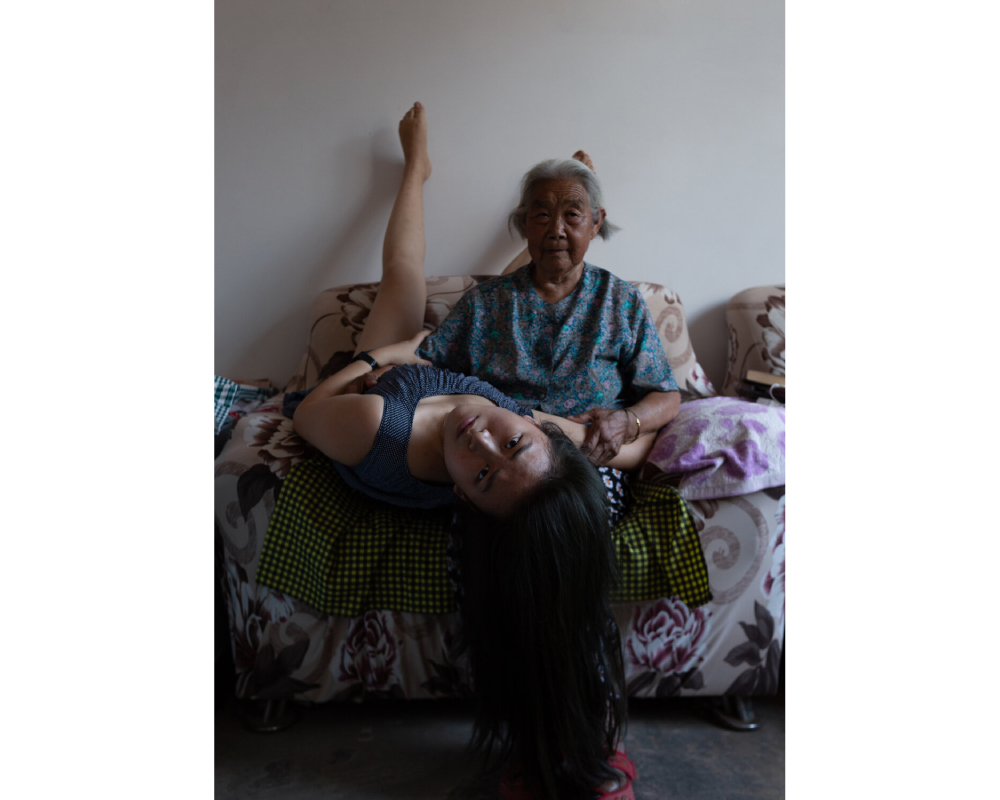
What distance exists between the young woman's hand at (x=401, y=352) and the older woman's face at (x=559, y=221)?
451 mm

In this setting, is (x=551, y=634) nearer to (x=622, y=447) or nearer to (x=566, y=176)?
(x=622, y=447)

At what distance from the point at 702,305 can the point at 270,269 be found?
1.67 m

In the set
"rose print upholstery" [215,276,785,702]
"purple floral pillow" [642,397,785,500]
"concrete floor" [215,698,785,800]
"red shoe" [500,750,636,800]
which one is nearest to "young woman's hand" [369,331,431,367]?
"rose print upholstery" [215,276,785,702]

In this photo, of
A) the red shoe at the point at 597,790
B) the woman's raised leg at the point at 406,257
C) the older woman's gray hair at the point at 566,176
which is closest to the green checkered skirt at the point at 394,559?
the red shoe at the point at 597,790

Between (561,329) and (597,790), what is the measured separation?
1172mm

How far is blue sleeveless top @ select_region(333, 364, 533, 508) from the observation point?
133cm

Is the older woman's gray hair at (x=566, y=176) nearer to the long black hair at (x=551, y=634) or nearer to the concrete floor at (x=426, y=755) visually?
the long black hair at (x=551, y=634)

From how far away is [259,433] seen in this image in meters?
1.52

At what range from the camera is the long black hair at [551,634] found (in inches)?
46.4

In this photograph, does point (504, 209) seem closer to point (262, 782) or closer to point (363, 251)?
point (363, 251)

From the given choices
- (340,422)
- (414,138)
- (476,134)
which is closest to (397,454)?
(340,422)

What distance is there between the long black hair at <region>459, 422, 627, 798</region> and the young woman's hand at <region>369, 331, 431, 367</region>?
0.63 metres

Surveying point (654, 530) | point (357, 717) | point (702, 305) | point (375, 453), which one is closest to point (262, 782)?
point (357, 717)

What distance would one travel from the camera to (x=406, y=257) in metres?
2.04
